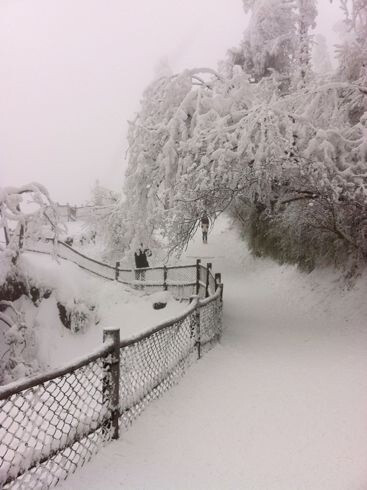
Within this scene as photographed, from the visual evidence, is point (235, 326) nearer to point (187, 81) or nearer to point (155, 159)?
point (155, 159)

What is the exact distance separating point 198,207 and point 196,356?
13.9 ft

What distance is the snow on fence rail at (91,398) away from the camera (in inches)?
120

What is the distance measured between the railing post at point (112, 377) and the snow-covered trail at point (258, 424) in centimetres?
33

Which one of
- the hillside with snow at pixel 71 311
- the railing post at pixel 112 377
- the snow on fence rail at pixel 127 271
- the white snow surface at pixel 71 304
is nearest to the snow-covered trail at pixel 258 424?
the railing post at pixel 112 377

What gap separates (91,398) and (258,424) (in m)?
1.89

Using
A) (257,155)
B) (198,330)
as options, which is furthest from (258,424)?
(257,155)

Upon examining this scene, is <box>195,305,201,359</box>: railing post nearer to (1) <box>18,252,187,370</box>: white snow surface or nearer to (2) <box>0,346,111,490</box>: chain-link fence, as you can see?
(2) <box>0,346,111,490</box>: chain-link fence

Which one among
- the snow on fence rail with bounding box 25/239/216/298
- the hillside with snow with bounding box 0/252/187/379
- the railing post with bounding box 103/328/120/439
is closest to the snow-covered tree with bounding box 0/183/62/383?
the hillside with snow with bounding box 0/252/187/379

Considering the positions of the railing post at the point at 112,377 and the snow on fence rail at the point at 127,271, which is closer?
the railing post at the point at 112,377

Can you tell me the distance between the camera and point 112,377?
411cm

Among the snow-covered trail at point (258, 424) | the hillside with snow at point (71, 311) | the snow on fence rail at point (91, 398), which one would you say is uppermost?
the snow on fence rail at point (91, 398)

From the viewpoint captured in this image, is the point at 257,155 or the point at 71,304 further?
the point at 71,304

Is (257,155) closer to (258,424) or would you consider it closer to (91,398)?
(258,424)

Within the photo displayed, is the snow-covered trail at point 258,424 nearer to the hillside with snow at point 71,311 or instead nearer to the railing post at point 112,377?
the railing post at point 112,377
